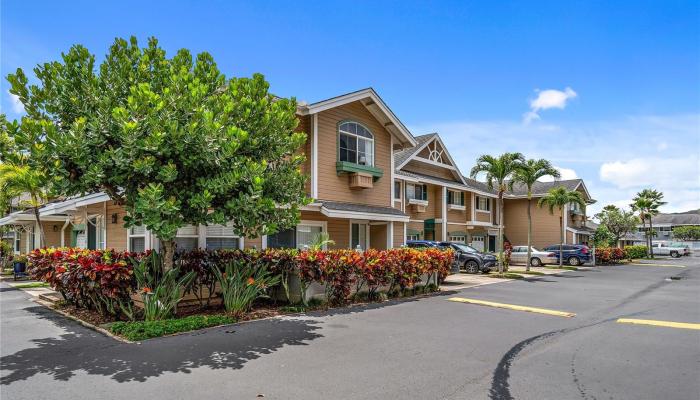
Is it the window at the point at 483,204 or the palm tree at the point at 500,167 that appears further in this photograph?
the window at the point at 483,204

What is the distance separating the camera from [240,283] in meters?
10.4

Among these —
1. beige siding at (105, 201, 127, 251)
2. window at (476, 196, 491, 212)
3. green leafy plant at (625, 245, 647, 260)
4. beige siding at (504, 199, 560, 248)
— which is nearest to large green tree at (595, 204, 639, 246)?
green leafy plant at (625, 245, 647, 260)

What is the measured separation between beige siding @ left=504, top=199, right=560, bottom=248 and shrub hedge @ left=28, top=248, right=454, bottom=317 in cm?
2752

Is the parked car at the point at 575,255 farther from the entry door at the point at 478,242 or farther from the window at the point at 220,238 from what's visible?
the window at the point at 220,238

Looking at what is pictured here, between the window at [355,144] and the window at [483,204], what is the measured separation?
1916cm

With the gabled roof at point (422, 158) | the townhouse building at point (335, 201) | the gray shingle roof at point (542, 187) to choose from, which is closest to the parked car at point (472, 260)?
the townhouse building at point (335, 201)

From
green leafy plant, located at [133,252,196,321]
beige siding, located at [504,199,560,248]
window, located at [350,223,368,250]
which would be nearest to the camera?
green leafy plant, located at [133,252,196,321]

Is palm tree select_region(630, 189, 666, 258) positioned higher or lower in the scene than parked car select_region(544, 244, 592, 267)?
higher

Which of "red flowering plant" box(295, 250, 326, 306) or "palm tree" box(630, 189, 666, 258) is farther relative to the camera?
"palm tree" box(630, 189, 666, 258)

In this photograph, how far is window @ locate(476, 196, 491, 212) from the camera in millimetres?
35912

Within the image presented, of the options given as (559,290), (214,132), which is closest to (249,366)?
(214,132)

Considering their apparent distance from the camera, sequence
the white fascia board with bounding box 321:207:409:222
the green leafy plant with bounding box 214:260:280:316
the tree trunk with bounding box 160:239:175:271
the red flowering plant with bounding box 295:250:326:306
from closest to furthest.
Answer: the tree trunk with bounding box 160:239:175:271 < the green leafy plant with bounding box 214:260:280:316 < the red flowering plant with bounding box 295:250:326:306 < the white fascia board with bounding box 321:207:409:222

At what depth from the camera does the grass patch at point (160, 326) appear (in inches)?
320

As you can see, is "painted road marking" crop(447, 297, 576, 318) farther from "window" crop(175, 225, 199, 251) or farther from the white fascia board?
"window" crop(175, 225, 199, 251)
